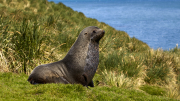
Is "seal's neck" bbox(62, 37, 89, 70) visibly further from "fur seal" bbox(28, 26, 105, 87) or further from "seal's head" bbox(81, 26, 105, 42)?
"seal's head" bbox(81, 26, 105, 42)

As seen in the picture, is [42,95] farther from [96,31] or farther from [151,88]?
[151,88]

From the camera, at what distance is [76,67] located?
17.6 ft

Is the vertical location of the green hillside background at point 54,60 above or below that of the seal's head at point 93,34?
below

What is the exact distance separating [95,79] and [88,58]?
10.3 feet

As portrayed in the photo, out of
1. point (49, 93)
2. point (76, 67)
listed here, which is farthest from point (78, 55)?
point (49, 93)

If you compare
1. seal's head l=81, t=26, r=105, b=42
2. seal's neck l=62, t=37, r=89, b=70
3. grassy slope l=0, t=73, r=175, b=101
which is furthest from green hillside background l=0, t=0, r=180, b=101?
seal's head l=81, t=26, r=105, b=42

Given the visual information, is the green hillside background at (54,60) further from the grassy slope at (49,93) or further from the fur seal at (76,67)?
the fur seal at (76,67)

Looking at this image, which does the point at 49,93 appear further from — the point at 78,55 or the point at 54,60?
the point at 54,60

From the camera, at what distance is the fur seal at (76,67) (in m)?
5.33

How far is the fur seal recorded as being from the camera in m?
5.33

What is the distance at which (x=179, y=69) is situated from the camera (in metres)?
13.9

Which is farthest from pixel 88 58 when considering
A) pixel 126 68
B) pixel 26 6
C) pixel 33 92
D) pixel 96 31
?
pixel 26 6

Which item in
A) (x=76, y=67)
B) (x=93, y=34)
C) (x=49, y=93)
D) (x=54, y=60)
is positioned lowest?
(x=49, y=93)

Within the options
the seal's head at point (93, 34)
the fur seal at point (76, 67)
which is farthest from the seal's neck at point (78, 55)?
the seal's head at point (93, 34)
